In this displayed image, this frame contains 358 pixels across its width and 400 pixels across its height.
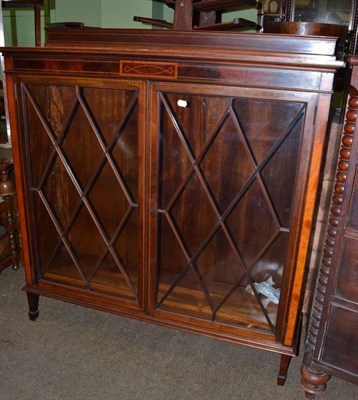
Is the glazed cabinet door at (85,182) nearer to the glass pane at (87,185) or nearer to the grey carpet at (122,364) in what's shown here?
the glass pane at (87,185)

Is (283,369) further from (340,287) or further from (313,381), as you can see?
(340,287)

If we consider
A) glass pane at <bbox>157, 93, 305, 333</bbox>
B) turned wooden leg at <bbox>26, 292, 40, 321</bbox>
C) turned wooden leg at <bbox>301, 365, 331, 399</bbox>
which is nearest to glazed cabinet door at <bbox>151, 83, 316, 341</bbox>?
glass pane at <bbox>157, 93, 305, 333</bbox>

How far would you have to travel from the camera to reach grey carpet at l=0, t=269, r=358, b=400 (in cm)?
115

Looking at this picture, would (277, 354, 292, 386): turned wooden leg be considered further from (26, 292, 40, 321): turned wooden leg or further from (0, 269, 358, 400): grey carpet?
A: (26, 292, 40, 321): turned wooden leg

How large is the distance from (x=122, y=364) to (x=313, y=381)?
556 mm

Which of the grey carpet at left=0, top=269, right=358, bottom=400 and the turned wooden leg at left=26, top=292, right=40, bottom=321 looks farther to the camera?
the turned wooden leg at left=26, top=292, right=40, bottom=321

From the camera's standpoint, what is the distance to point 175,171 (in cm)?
112

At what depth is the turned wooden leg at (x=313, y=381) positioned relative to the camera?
44.2 inches

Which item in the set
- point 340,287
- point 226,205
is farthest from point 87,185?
point 340,287

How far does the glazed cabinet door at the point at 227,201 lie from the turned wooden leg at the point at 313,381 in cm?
13

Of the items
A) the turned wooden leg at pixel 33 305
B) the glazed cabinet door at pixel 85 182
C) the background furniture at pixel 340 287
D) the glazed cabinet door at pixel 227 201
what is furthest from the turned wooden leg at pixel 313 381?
the turned wooden leg at pixel 33 305

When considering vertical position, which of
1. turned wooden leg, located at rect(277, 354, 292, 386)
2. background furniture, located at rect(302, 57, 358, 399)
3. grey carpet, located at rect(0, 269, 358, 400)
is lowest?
grey carpet, located at rect(0, 269, 358, 400)

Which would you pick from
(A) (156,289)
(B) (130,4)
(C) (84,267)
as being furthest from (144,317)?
(B) (130,4)

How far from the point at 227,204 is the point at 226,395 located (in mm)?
539
